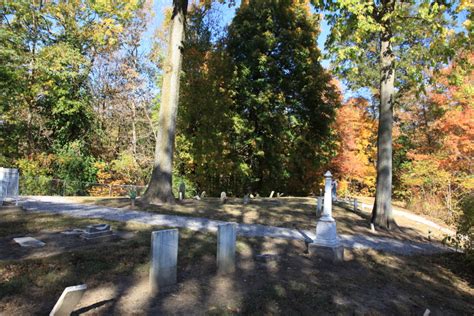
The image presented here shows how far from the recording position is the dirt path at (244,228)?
8.48m

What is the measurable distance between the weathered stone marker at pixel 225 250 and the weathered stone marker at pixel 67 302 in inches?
94.2

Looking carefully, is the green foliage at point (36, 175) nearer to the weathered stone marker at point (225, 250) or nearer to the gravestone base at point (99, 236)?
the gravestone base at point (99, 236)

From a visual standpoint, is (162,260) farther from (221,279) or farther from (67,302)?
(67,302)

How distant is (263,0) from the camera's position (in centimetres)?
2108

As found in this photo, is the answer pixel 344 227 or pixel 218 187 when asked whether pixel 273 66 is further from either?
pixel 344 227

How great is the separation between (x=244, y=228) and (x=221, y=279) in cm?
387

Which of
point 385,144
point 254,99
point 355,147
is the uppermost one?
point 254,99

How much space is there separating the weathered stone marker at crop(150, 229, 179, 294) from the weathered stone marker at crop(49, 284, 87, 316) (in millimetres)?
1184

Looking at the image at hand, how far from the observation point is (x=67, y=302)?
3523mm

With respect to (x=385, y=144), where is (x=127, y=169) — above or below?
below

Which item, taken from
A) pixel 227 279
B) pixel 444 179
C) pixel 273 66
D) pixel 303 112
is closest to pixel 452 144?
pixel 444 179

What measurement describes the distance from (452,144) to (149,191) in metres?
18.9

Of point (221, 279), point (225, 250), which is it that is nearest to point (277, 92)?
point (225, 250)

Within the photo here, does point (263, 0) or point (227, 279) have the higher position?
point (263, 0)
